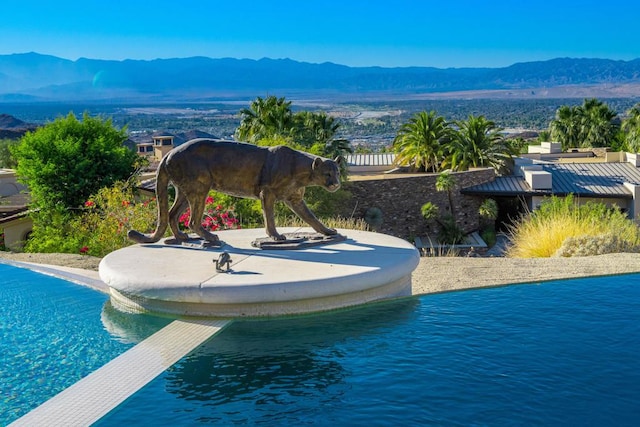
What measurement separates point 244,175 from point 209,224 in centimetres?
660

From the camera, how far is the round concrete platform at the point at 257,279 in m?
9.23

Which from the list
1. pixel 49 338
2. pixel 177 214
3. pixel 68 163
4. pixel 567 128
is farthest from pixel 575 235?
pixel 567 128

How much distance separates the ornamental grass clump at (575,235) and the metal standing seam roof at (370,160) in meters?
31.7

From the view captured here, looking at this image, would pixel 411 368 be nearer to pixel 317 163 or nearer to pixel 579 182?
pixel 317 163

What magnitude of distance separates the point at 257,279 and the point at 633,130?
4674 centimetres

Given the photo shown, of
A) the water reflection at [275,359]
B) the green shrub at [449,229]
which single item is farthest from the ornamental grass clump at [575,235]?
the green shrub at [449,229]

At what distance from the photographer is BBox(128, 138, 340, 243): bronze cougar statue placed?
38.3ft

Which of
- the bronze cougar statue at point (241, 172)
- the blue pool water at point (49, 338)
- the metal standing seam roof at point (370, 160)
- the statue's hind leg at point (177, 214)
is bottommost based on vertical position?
the metal standing seam roof at point (370, 160)

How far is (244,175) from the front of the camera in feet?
39.0

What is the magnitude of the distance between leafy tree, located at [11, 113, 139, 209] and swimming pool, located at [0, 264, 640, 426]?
12.6m

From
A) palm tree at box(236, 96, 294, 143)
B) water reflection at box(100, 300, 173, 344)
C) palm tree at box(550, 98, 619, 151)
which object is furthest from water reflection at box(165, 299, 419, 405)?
palm tree at box(550, 98, 619, 151)

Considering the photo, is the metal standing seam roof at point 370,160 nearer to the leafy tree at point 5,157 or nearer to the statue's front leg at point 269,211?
the leafy tree at point 5,157

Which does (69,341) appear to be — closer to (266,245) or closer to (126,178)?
(266,245)

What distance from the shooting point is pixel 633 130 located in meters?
50.4
